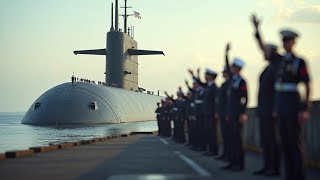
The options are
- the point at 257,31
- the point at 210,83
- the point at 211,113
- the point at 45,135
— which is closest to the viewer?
the point at 257,31

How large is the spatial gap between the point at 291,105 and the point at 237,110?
9.43 ft

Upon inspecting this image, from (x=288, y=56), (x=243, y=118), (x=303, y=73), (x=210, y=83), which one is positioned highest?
(x=210, y=83)

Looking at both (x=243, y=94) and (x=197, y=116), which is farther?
(x=197, y=116)

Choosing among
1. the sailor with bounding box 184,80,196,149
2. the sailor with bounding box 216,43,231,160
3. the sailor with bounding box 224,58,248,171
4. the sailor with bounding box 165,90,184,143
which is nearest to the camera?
the sailor with bounding box 224,58,248,171

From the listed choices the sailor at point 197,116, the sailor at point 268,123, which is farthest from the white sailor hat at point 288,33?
the sailor at point 197,116

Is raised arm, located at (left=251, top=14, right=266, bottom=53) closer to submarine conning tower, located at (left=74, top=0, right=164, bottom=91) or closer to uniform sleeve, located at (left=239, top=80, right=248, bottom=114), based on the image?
uniform sleeve, located at (left=239, top=80, right=248, bottom=114)

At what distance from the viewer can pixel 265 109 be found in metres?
8.89

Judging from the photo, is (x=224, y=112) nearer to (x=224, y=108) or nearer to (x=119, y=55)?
(x=224, y=108)

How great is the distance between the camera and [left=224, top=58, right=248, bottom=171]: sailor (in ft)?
32.4

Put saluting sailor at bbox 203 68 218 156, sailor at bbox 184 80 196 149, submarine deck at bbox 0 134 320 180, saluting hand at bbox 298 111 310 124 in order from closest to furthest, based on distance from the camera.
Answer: saluting hand at bbox 298 111 310 124 → submarine deck at bbox 0 134 320 180 → saluting sailor at bbox 203 68 218 156 → sailor at bbox 184 80 196 149

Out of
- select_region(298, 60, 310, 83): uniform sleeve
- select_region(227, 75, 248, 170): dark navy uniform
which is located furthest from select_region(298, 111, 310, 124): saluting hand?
select_region(227, 75, 248, 170): dark navy uniform

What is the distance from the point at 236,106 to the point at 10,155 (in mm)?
6680

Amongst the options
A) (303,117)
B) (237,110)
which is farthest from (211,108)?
(303,117)

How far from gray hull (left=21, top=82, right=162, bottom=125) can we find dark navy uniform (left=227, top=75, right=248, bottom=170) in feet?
196
